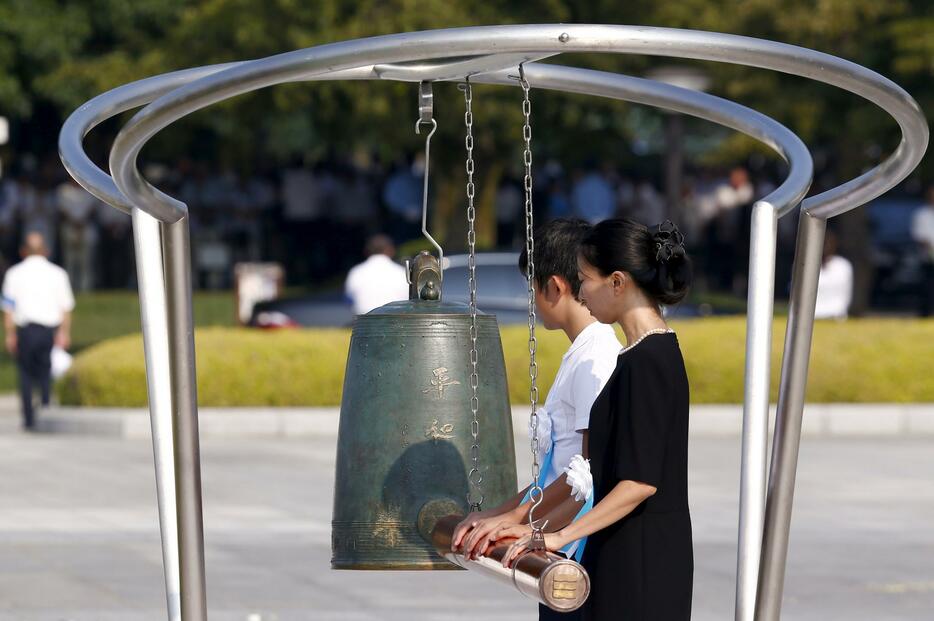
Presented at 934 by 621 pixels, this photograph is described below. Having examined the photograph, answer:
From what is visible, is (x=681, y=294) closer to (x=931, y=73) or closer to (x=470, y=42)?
(x=470, y=42)

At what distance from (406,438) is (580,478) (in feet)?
3.64

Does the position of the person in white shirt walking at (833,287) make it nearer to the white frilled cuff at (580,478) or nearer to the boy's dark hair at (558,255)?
the boy's dark hair at (558,255)

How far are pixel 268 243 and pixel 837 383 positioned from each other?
15.2 meters

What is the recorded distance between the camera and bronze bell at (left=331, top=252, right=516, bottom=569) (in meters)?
5.76

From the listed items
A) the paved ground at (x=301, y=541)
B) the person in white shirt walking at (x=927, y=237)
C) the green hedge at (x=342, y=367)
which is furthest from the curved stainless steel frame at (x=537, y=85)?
the person in white shirt walking at (x=927, y=237)

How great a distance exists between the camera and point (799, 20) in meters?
24.4

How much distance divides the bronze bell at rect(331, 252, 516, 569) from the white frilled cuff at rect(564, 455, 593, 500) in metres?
1.01

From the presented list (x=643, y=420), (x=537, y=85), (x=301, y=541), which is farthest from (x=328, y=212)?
(x=643, y=420)

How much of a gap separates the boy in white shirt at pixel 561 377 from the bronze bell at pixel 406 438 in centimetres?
51

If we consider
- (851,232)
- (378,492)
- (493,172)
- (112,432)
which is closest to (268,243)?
(493,172)

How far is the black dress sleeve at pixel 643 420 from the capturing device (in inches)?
182

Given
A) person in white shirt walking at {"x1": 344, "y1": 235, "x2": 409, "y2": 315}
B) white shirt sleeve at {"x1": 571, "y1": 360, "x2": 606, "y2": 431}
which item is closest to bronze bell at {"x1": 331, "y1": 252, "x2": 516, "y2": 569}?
white shirt sleeve at {"x1": 571, "y1": 360, "x2": 606, "y2": 431}

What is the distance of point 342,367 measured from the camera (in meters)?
16.9

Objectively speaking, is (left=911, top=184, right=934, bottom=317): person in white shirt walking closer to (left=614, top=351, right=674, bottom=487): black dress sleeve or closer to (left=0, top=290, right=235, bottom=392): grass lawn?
(left=0, top=290, right=235, bottom=392): grass lawn
